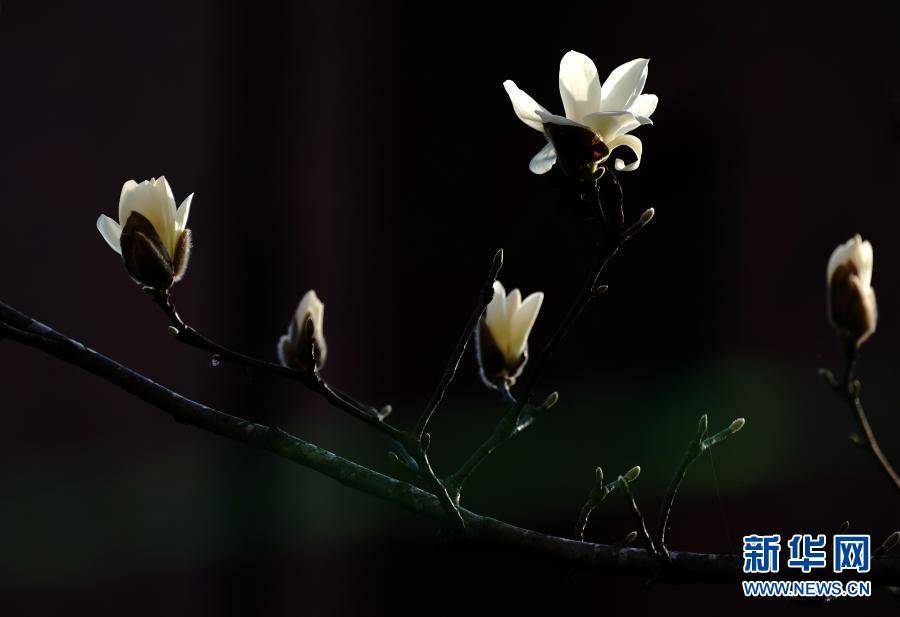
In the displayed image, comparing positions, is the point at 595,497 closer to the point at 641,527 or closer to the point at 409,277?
the point at 641,527

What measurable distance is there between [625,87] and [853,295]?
21 cm

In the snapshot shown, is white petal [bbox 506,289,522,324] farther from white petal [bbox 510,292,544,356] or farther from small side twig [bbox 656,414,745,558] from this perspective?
small side twig [bbox 656,414,745,558]

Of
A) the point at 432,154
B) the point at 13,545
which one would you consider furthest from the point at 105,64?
the point at 13,545

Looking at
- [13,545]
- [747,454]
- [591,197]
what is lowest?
[591,197]

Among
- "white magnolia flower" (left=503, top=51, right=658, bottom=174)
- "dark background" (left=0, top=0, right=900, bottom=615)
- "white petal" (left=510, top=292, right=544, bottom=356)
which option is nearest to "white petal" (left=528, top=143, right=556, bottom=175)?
"white magnolia flower" (left=503, top=51, right=658, bottom=174)

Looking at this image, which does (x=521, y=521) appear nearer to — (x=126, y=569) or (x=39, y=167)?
(x=126, y=569)

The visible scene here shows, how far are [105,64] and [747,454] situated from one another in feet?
9.51

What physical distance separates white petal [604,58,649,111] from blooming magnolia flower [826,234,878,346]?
0.18 metres

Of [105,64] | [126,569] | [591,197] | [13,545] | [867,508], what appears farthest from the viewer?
[105,64]

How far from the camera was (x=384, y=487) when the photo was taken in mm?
583

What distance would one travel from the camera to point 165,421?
353 centimetres

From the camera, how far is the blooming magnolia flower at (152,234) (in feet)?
2.14

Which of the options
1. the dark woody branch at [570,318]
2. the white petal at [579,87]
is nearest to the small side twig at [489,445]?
the dark woody branch at [570,318]

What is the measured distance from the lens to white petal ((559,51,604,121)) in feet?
2.04
